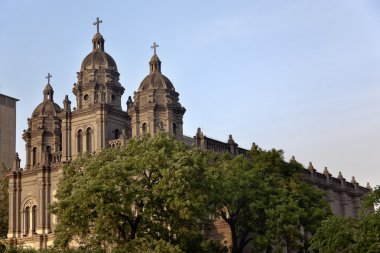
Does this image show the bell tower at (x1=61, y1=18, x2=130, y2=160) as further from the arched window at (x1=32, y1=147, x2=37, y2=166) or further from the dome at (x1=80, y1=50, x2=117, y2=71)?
the arched window at (x1=32, y1=147, x2=37, y2=166)

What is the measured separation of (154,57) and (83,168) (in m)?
19.9

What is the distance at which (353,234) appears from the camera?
33.1 metres

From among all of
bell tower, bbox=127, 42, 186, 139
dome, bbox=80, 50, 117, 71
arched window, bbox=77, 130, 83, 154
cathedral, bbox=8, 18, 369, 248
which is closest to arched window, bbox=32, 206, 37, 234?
cathedral, bbox=8, 18, 369, 248

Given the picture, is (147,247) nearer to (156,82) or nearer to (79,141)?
(79,141)

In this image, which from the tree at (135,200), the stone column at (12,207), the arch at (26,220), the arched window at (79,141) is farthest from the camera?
the stone column at (12,207)

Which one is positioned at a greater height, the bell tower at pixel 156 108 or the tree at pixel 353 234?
the bell tower at pixel 156 108

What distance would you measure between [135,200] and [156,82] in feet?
68.2

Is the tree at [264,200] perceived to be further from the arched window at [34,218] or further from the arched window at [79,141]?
A: the arched window at [34,218]

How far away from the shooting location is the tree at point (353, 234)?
3170 cm

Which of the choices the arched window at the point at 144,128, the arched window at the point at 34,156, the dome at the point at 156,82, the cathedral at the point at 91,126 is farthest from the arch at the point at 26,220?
the dome at the point at 156,82

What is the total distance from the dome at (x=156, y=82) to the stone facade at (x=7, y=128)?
42337 millimetres

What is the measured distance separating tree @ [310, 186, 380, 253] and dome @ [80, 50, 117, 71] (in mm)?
29348

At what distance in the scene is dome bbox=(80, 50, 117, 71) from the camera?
193 ft

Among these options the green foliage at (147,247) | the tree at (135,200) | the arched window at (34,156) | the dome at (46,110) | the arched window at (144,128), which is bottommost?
the green foliage at (147,247)
